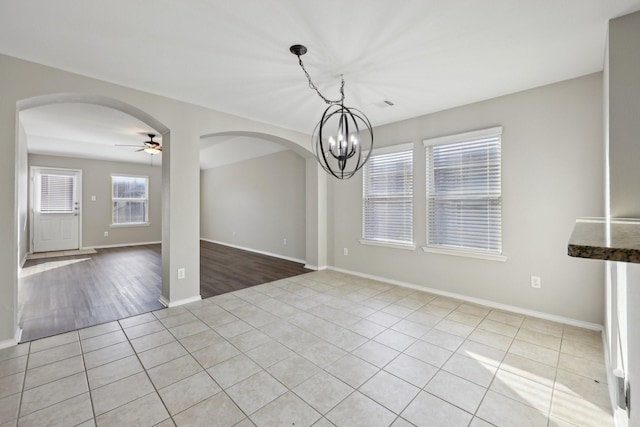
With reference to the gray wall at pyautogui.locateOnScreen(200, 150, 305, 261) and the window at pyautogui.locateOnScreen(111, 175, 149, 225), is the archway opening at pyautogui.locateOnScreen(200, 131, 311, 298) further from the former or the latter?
the window at pyautogui.locateOnScreen(111, 175, 149, 225)

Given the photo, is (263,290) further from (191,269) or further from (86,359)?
(86,359)

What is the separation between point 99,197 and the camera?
7602mm

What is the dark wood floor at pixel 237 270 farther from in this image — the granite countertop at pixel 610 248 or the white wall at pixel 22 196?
the granite countertop at pixel 610 248

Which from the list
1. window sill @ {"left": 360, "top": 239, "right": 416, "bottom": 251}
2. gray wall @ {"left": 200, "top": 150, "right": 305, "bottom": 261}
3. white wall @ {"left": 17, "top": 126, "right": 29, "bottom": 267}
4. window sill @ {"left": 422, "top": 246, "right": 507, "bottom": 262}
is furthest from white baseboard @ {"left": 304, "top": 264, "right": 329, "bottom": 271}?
white wall @ {"left": 17, "top": 126, "right": 29, "bottom": 267}

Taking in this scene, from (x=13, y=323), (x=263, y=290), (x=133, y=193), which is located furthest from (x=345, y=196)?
(x=133, y=193)

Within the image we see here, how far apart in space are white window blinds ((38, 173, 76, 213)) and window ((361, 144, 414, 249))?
25.3ft

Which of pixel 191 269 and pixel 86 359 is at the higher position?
pixel 191 269

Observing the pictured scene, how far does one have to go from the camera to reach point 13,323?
2.44 m

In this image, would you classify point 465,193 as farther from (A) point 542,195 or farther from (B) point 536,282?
(B) point 536,282

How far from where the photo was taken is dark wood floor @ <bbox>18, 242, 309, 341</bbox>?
10.1 feet

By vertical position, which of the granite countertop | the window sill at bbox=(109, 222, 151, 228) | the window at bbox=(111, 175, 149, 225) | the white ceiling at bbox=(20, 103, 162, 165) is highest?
the white ceiling at bbox=(20, 103, 162, 165)

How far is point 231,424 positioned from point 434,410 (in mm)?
1237

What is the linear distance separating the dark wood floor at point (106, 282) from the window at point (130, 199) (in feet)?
4.87

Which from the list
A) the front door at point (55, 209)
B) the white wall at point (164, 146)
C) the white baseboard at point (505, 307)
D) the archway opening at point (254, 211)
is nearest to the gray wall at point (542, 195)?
the white baseboard at point (505, 307)
